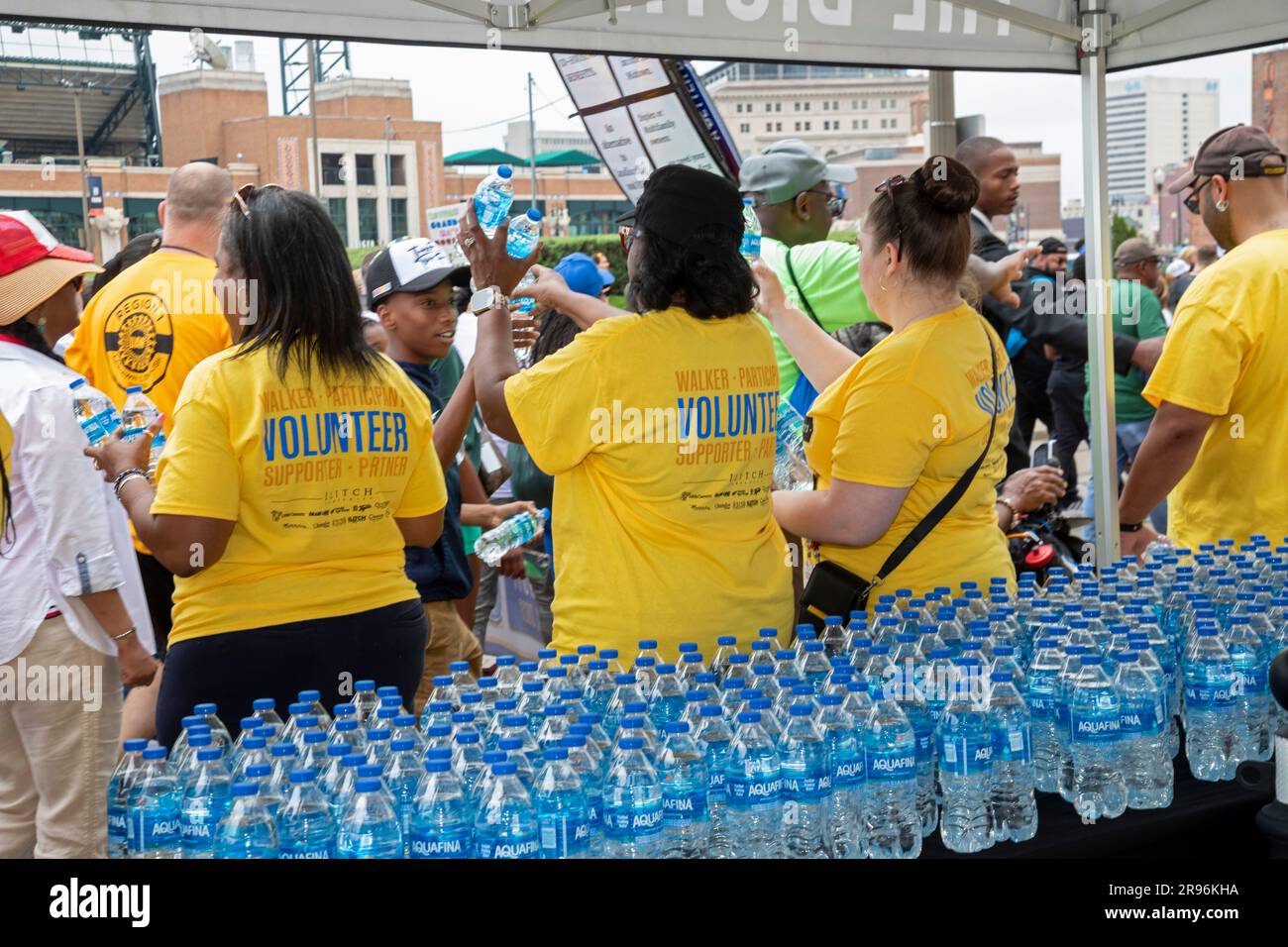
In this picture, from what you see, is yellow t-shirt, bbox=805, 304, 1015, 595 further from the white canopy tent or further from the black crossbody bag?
the white canopy tent

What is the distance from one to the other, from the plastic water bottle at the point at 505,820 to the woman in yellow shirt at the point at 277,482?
3.24 feet

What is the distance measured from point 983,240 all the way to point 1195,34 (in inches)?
52.6

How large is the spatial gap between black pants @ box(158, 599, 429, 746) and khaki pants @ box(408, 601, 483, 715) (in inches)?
34.1

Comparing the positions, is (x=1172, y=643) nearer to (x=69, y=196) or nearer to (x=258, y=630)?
(x=258, y=630)

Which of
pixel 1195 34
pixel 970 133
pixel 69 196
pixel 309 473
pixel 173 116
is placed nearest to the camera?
pixel 309 473

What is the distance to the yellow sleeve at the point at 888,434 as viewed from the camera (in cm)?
283

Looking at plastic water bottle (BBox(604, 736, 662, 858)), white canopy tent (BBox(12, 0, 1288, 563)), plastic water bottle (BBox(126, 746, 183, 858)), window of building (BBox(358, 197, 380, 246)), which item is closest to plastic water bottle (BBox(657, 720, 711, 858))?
plastic water bottle (BBox(604, 736, 662, 858))

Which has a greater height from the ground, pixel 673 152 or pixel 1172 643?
pixel 673 152

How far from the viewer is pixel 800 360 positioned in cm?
356

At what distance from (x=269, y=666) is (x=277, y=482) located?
0.39 metres
